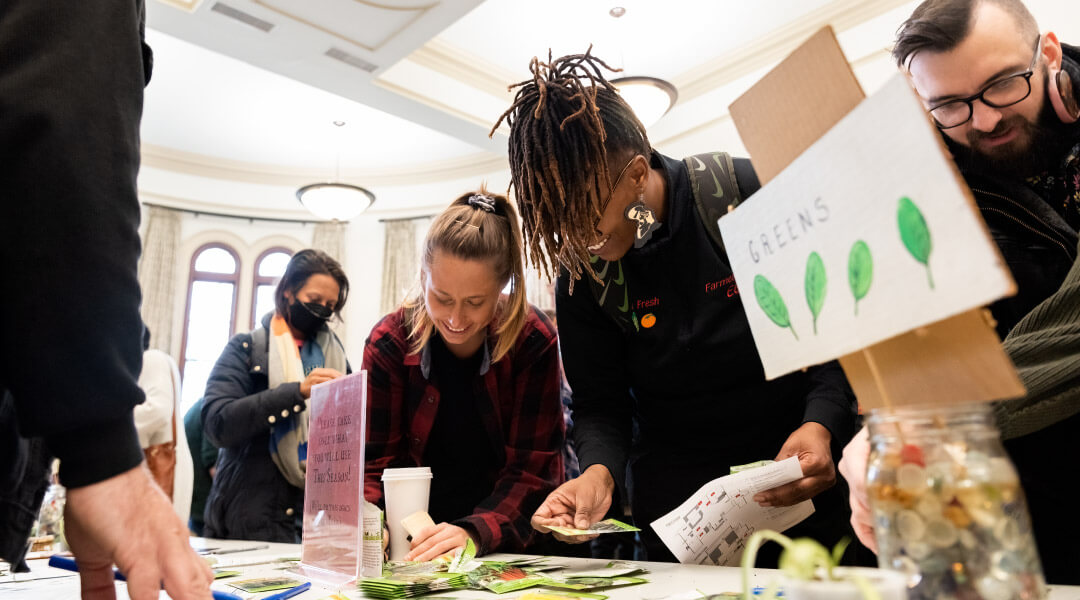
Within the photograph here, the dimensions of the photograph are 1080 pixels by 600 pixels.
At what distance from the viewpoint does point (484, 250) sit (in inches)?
58.9

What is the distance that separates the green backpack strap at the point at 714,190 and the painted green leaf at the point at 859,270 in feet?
2.46

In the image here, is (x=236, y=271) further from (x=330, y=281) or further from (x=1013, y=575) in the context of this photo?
(x=1013, y=575)

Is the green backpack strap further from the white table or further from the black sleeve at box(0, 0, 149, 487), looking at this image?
the black sleeve at box(0, 0, 149, 487)

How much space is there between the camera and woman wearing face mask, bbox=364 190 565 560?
1474 mm

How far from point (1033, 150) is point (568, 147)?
654mm

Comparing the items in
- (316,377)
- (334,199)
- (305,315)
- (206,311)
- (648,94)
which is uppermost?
(334,199)

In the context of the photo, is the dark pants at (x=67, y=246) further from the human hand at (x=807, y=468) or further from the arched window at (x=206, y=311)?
the arched window at (x=206, y=311)

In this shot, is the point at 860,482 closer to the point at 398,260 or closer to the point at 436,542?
the point at 436,542

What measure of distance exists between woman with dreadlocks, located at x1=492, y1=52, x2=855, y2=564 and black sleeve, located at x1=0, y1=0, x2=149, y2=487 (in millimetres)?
659

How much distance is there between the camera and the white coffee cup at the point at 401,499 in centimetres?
121

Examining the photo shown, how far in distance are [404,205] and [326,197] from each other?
1573 mm

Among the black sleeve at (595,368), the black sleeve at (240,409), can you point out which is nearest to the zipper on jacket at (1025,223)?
the black sleeve at (595,368)

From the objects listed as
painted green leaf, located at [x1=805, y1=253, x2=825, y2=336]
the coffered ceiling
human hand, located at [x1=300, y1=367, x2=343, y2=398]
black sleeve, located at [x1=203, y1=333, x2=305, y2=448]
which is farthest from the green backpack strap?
the coffered ceiling

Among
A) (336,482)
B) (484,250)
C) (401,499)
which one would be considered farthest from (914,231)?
(484,250)
